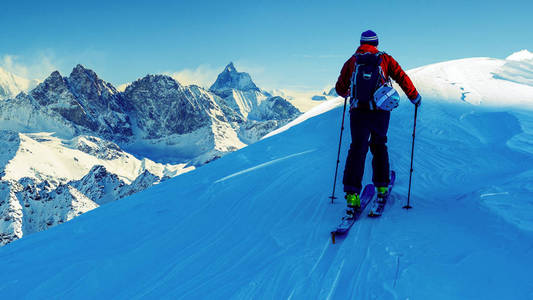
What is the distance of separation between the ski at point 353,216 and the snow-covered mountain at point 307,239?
0.10 m

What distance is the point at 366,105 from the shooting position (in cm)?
490

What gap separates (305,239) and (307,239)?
0.08 feet

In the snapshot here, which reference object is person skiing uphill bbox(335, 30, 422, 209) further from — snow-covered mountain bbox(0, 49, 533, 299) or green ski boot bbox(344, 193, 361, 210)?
snow-covered mountain bbox(0, 49, 533, 299)

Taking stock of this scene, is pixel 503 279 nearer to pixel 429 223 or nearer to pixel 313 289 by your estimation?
pixel 429 223

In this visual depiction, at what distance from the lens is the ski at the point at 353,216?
13.9 ft

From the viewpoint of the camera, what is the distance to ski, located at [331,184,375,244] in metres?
4.24

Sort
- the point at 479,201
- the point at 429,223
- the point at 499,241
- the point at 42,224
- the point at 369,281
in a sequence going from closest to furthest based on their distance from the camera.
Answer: the point at 369,281 < the point at 499,241 < the point at 429,223 < the point at 479,201 < the point at 42,224

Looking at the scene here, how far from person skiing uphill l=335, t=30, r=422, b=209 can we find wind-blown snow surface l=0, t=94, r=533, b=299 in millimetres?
505

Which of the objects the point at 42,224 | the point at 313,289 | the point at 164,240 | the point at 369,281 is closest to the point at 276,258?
the point at 313,289

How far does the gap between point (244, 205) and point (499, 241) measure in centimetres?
355

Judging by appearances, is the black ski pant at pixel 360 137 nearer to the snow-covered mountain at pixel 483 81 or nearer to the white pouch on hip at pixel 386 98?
the white pouch on hip at pixel 386 98

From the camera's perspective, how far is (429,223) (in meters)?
4.21

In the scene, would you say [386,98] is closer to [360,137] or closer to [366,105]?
[366,105]

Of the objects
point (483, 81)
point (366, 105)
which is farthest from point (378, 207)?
point (483, 81)
